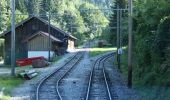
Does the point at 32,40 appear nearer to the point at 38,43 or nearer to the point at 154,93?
the point at 38,43

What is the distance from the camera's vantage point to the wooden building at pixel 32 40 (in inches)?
2886

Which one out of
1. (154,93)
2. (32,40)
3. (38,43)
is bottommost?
(154,93)

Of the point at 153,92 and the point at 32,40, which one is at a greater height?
the point at 32,40

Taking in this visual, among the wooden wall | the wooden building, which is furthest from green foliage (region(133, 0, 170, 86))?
the wooden building

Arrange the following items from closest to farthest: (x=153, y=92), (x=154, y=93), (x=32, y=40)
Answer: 1. (x=154, y=93)
2. (x=153, y=92)
3. (x=32, y=40)

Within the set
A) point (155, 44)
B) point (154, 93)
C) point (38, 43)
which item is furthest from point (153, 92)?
point (38, 43)

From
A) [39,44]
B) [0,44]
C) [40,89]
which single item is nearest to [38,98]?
[40,89]

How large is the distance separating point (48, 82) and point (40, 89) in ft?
14.6

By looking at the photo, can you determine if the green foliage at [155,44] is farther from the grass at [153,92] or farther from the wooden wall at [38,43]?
the wooden wall at [38,43]

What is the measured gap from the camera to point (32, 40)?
74.3 metres

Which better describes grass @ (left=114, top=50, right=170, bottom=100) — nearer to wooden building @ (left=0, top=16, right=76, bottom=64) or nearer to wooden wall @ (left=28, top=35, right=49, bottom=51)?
wooden building @ (left=0, top=16, right=76, bottom=64)

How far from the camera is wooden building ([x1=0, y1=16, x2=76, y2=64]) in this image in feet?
241

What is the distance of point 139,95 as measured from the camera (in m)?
24.1

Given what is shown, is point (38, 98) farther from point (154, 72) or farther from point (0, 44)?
point (0, 44)
